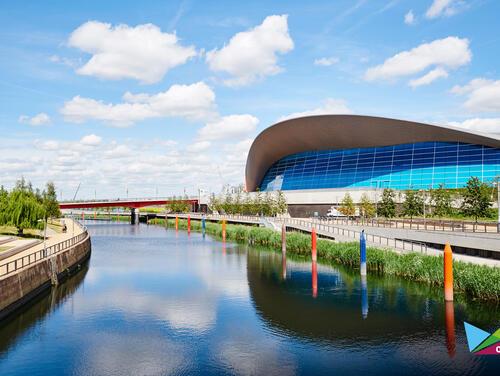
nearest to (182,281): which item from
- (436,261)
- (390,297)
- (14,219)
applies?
(390,297)

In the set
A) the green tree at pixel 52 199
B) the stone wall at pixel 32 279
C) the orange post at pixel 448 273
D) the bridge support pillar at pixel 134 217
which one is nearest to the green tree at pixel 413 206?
the orange post at pixel 448 273

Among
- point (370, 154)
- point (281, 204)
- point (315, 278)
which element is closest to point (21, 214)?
point (315, 278)

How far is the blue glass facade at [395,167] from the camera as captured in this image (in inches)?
2527

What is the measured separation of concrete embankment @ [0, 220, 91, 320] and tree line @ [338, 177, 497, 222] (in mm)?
28392

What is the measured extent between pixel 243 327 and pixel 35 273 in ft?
38.6

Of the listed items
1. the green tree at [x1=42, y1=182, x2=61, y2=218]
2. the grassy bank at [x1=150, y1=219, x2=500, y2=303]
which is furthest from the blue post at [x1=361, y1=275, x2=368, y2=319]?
the green tree at [x1=42, y1=182, x2=61, y2=218]

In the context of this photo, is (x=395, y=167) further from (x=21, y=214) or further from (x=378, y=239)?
(x=21, y=214)

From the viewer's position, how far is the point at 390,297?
24156mm

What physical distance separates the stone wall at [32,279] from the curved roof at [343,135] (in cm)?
4745

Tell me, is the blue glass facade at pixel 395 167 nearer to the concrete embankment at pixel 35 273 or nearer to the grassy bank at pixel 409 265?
the grassy bank at pixel 409 265

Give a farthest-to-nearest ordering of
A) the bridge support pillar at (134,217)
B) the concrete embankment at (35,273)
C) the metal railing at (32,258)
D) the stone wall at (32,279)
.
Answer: the bridge support pillar at (134,217)
the metal railing at (32,258)
the concrete embankment at (35,273)
the stone wall at (32,279)

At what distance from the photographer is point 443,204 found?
47625 mm

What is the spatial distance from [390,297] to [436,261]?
4144mm

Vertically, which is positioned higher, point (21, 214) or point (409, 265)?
point (21, 214)
